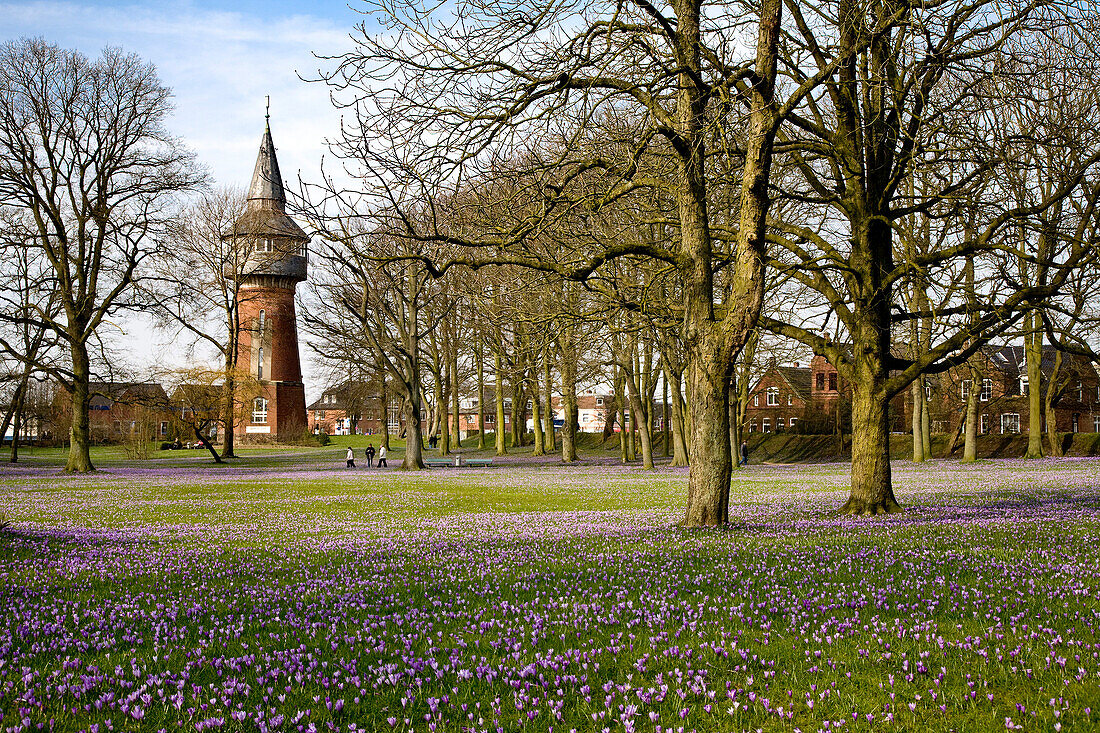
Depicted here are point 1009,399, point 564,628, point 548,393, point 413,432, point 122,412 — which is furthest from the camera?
point 122,412

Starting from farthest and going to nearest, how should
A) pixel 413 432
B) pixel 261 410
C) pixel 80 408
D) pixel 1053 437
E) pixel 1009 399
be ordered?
pixel 261 410 → pixel 1009 399 → pixel 1053 437 → pixel 413 432 → pixel 80 408

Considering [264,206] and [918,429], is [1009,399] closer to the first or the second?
[918,429]

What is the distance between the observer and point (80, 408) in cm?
3316

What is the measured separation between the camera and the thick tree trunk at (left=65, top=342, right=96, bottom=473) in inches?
1286

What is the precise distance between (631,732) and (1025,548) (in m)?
7.74

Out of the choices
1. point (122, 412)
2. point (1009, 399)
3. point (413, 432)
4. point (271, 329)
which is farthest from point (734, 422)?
point (122, 412)

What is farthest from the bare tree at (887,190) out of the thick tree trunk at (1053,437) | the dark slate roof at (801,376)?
the dark slate roof at (801,376)

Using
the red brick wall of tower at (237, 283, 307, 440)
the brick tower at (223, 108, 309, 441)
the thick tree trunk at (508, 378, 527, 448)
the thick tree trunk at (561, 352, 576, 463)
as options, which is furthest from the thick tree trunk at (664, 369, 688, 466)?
the red brick wall of tower at (237, 283, 307, 440)

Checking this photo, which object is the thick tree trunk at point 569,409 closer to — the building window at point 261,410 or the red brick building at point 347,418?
the red brick building at point 347,418

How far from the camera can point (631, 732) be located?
378 cm

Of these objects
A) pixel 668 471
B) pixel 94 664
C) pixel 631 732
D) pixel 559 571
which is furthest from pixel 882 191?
pixel 668 471

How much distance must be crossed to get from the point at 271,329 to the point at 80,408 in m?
36.3

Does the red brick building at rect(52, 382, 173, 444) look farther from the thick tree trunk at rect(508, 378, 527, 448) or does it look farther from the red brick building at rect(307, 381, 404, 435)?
the thick tree trunk at rect(508, 378, 527, 448)

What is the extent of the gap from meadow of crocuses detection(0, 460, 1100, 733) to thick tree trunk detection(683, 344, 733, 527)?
64 cm
